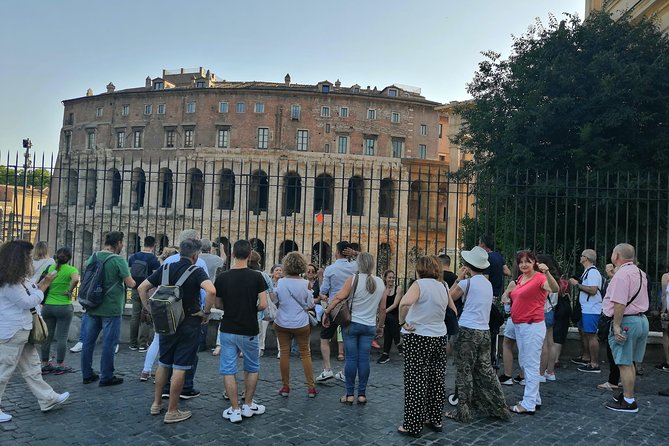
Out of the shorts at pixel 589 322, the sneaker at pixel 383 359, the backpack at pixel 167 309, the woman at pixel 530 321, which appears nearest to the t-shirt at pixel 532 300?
the woman at pixel 530 321

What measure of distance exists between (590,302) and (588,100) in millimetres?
7780

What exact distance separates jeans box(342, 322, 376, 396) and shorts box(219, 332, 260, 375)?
1073 mm

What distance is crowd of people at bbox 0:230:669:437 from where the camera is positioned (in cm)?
487

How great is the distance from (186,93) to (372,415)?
3880cm

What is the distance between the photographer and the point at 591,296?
24.2 feet

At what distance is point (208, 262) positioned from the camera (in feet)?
26.1

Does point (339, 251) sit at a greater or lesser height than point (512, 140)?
lesser

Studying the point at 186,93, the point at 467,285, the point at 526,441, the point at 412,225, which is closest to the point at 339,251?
the point at 467,285

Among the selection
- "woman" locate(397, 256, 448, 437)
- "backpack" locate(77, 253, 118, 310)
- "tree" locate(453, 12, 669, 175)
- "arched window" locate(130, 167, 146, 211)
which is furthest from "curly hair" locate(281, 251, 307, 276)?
"tree" locate(453, 12, 669, 175)

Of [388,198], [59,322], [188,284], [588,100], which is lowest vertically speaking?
[59,322]

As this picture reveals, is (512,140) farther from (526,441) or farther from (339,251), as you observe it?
(526,441)

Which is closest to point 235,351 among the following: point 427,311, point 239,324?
point 239,324

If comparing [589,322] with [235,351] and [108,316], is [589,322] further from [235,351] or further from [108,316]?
[108,316]

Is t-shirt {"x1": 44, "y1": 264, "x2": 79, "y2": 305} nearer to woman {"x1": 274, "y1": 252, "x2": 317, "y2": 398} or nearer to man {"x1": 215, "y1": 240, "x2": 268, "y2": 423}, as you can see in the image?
man {"x1": 215, "y1": 240, "x2": 268, "y2": 423}
